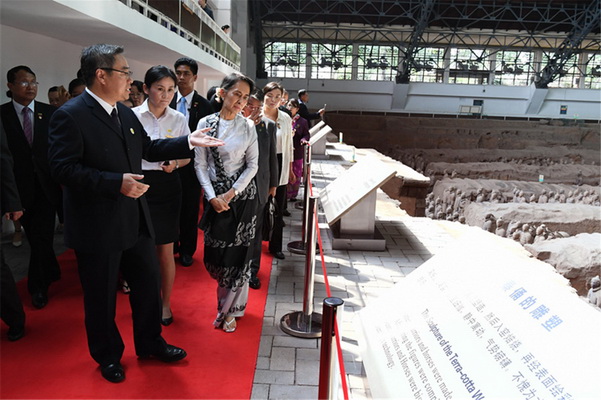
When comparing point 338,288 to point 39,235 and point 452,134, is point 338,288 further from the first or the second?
point 452,134

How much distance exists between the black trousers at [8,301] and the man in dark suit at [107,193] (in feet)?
2.76

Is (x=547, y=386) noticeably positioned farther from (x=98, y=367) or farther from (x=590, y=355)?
(x=98, y=367)

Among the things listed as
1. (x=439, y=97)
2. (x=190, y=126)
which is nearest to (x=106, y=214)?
(x=190, y=126)

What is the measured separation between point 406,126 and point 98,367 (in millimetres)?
24240

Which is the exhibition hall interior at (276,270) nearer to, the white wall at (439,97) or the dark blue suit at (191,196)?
the dark blue suit at (191,196)

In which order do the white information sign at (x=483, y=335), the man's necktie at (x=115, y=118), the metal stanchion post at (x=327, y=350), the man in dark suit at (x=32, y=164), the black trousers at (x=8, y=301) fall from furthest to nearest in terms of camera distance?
the man in dark suit at (x=32, y=164), the black trousers at (x=8, y=301), the man's necktie at (x=115, y=118), the metal stanchion post at (x=327, y=350), the white information sign at (x=483, y=335)

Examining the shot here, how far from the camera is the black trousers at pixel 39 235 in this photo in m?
3.86

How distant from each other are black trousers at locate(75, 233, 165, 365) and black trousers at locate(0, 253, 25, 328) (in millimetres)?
823

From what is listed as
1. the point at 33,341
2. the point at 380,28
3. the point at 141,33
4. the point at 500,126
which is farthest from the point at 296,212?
the point at 380,28

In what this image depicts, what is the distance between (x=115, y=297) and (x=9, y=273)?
101 cm

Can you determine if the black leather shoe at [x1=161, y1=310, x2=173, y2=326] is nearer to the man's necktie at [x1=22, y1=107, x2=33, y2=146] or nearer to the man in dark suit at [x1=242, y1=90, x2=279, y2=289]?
→ the man in dark suit at [x1=242, y1=90, x2=279, y2=289]

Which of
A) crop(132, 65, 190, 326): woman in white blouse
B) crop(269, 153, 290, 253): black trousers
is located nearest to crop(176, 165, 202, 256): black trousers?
crop(269, 153, 290, 253): black trousers

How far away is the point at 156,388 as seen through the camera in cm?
277

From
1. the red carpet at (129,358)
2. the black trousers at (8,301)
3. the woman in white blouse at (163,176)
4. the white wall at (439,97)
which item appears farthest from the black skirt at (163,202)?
the white wall at (439,97)
